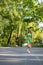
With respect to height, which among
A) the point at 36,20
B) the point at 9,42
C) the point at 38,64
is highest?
the point at 36,20

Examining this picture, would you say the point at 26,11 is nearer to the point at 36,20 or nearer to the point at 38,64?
the point at 36,20

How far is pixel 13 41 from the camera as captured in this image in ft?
225

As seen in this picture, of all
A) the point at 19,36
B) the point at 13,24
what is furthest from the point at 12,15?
the point at 19,36

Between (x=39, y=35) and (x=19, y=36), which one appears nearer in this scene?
(x=19, y=36)

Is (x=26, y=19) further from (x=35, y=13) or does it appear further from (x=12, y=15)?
(x=12, y=15)

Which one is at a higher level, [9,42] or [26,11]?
[26,11]

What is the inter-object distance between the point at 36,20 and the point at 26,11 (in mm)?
3300

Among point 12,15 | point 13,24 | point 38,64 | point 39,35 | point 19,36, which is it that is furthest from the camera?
point 39,35

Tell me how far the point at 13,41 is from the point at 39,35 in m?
6.14

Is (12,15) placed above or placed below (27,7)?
below

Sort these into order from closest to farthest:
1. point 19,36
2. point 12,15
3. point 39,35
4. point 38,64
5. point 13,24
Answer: point 38,64
point 12,15
point 13,24
point 19,36
point 39,35

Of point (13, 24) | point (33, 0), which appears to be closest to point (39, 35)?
point (33, 0)

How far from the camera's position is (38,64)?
43.4ft

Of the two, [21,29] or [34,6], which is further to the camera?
[34,6]
